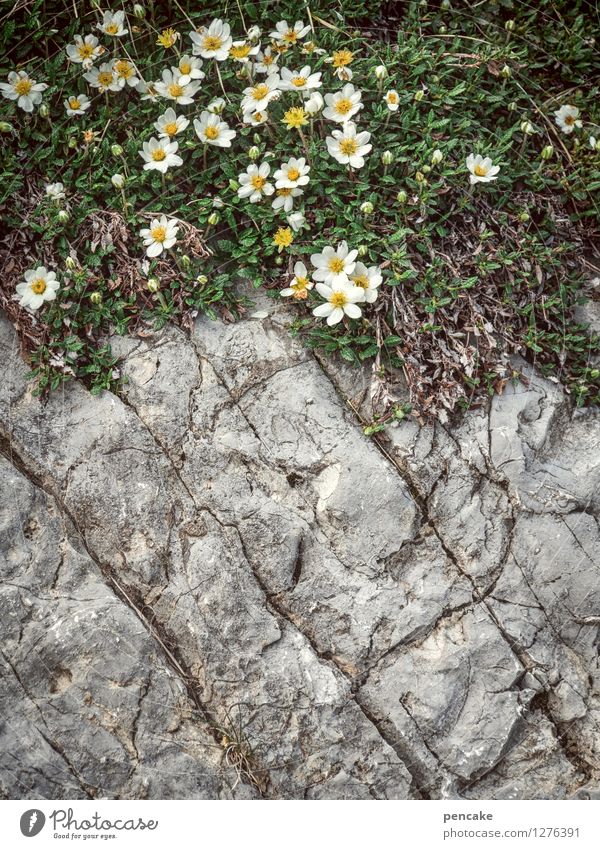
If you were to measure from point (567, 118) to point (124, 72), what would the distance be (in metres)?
2.23

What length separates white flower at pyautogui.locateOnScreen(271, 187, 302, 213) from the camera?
335 centimetres

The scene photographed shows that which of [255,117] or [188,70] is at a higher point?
[188,70]

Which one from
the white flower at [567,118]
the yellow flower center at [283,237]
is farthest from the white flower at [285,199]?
the white flower at [567,118]

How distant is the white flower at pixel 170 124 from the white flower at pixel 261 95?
303mm

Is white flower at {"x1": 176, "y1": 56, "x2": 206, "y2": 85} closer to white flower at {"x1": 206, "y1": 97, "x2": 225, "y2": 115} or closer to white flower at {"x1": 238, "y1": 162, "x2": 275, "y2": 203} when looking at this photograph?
white flower at {"x1": 206, "y1": 97, "x2": 225, "y2": 115}

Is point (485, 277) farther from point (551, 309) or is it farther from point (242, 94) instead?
point (242, 94)

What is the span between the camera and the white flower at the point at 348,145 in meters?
3.32

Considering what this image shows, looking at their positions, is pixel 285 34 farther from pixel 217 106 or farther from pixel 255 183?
pixel 255 183

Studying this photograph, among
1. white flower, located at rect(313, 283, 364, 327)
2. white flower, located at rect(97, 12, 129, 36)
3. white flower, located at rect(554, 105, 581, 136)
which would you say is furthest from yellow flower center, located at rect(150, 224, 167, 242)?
white flower, located at rect(554, 105, 581, 136)

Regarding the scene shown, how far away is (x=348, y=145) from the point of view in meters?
3.33

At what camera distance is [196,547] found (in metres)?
3.15

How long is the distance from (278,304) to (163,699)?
1.80 metres

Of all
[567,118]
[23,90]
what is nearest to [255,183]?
[23,90]
